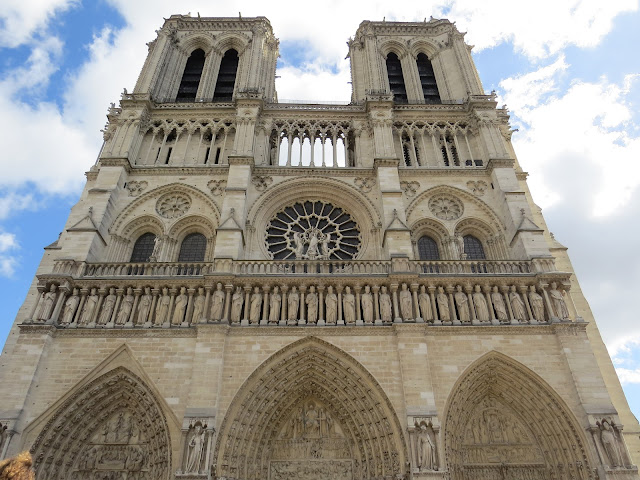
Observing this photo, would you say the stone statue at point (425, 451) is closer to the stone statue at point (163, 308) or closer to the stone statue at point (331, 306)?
the stone statue at point (331, 306)

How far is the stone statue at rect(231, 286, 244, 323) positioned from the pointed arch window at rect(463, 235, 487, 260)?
7.85 m

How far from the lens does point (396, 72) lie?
22.2m

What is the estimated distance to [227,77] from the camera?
70.4ft

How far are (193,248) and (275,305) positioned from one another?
4648 millimetres

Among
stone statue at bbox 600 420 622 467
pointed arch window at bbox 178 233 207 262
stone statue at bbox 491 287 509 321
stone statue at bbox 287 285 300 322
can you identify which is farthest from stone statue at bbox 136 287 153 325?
stone statue at bbox 600 420 622 467

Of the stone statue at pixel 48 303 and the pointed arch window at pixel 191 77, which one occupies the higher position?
the pointed arch window at pixel 191 77

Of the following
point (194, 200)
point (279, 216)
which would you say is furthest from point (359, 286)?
point (194, 200)

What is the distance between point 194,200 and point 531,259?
1124cm

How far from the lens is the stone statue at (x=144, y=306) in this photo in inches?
474

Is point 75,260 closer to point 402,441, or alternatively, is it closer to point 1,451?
point 1,451

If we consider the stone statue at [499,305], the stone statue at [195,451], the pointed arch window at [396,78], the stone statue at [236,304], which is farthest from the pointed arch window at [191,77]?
the stone statue at [499,305]

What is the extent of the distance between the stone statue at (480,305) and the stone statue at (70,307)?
11.1 meters

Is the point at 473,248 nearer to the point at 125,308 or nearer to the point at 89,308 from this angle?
the point at 125,308

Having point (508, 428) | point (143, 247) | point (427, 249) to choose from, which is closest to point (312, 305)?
point (427, 249)
